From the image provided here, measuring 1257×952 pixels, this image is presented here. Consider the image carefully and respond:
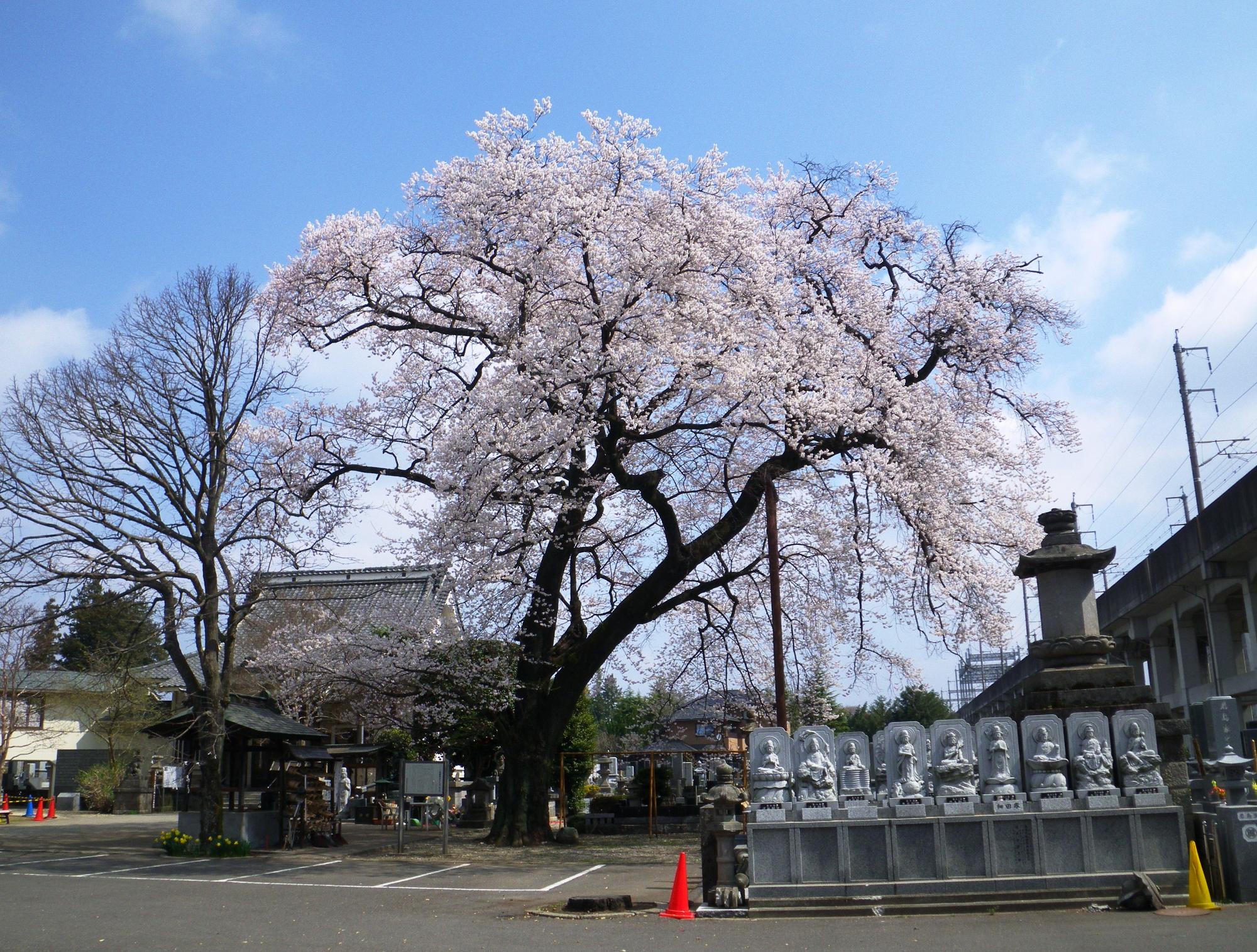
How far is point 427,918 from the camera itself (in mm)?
11078

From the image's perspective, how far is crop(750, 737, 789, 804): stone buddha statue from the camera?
10.9m

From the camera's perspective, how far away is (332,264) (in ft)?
62.3

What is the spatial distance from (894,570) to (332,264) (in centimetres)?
1204

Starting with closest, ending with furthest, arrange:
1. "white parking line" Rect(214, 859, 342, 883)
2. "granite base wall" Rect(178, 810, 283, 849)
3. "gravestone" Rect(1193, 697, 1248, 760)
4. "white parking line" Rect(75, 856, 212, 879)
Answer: "gravestone" Rect(1193, 697, 1248, 760) → "white parking line" Rect(214, 859, 342, 883) → "white parking line" Rect(75, 856, 212, 879) → "granite base wall" Rect(178, 810, 283, 849)

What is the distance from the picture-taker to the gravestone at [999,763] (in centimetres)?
1062

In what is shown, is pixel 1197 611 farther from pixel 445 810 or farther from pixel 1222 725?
pixel 445 810

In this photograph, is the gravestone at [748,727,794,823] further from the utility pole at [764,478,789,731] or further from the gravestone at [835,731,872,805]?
the utility pole at [764,478,789,731]

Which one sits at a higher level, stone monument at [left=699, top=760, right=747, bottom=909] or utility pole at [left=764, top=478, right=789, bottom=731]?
utility pole at [left=764, top=478, right=789, bottom=731]

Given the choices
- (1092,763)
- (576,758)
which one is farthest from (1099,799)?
(576,758)

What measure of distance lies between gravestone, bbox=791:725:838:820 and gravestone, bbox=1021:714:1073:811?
6.67 feet

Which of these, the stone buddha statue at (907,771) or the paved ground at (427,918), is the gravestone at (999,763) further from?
the paved ground at (427,918)

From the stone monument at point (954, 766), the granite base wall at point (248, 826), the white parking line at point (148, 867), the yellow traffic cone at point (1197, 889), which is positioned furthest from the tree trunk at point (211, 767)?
the yellow traffic cone at point (1197, 889)

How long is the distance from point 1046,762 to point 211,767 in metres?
15.0

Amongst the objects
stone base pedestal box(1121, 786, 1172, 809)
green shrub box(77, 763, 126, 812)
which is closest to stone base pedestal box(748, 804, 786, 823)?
stone base pedestal box(1121, 786, 1172, 809)
